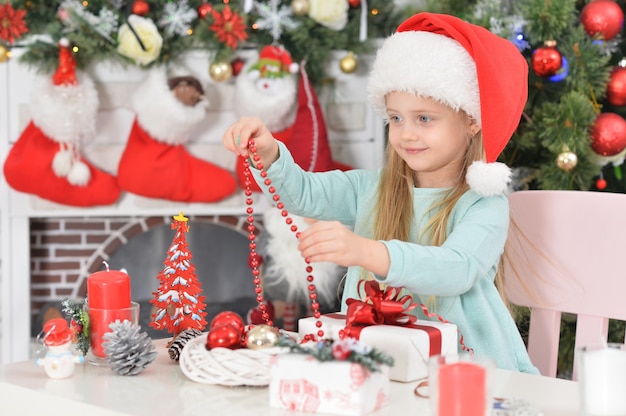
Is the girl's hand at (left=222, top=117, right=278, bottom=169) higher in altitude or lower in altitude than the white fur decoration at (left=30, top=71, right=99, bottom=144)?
lower

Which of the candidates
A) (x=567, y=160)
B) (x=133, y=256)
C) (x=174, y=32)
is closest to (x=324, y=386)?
(x=567, y=160)

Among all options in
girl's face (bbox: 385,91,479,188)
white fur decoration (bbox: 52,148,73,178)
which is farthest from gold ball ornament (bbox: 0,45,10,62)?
girl's face (bbox: 385,91,479,188)

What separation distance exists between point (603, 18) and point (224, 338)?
69.8 inches

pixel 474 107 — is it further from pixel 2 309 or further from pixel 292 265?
pixel 2 309

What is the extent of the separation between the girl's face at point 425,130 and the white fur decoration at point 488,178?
0.08 m

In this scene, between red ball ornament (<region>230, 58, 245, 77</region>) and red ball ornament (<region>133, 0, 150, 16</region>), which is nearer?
red ball ornament (<region>133, 0, 150, 16</region>)

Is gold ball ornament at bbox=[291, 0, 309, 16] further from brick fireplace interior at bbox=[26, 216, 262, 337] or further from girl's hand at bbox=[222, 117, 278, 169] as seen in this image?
girl's hand at bbox=[222, 117, 278, 169]

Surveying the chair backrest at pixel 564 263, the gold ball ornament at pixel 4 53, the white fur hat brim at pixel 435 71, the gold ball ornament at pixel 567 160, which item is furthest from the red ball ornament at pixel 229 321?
the gold ball ornament at pixel 4 53

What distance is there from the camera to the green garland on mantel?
9.39 ft

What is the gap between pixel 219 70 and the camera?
2955mm

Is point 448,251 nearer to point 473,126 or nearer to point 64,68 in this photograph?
point 473,126

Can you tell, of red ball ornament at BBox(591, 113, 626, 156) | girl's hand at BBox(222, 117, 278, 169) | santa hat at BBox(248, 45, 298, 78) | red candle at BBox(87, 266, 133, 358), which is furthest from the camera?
santa hat at BBox(248, 45, 298, 78)

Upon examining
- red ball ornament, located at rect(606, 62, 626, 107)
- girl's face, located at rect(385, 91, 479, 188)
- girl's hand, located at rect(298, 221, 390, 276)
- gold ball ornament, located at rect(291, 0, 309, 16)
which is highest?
gold ball ornament, located at rect(291, 0, 309, 16)

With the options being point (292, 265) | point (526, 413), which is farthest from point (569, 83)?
point (526, 413)
